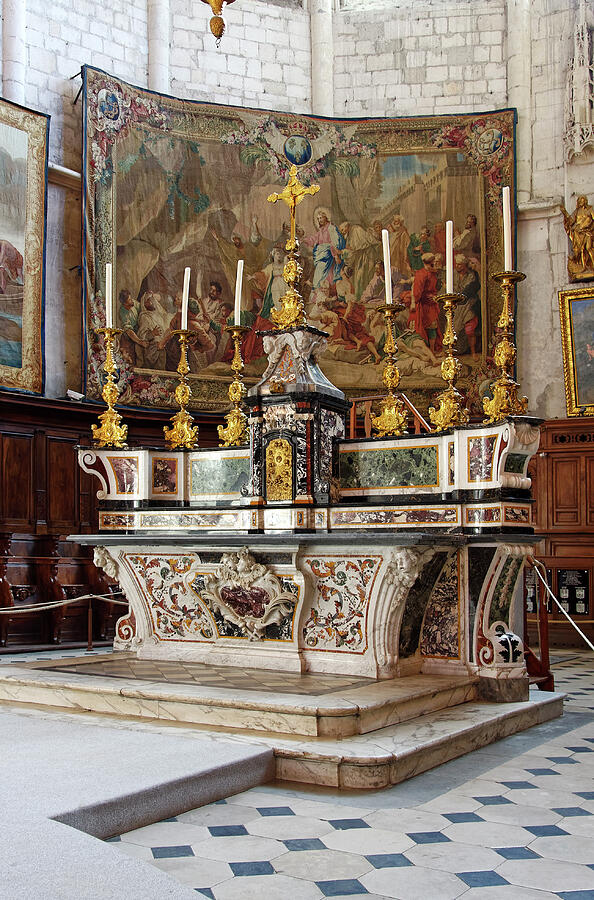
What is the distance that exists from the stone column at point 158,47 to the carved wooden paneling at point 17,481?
5.80 meters

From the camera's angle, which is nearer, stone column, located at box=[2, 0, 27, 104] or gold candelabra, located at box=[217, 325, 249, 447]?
gold candelabra, located at box=[217, 325, 249, 447]

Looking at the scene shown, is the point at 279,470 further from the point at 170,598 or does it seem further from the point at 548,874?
the point at 548,874

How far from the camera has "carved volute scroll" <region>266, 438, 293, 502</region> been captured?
21.2ft

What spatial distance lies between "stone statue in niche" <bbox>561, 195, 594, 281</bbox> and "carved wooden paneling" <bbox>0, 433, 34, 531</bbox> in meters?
7.69

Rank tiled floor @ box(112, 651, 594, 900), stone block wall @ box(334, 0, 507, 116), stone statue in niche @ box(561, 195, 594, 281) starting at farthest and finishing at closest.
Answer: stone block wall @ box(334, 0, 507, 116) → stone statue in niche @ box(561, 195, 594, 281) → tiled floor @ box(112, 651, 594, 900)

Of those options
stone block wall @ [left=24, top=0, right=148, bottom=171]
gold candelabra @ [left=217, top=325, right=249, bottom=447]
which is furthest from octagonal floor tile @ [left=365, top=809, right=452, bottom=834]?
stone block wall @ [left=24, top=0, right=148, bottom=171]

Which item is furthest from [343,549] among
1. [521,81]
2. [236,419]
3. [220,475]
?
[521,81]

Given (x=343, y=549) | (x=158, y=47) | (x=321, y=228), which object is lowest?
(x=343, y=549)

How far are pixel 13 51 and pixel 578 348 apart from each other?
8.40m

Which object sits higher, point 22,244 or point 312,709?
point 22,244

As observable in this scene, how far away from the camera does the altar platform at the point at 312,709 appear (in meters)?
4.56

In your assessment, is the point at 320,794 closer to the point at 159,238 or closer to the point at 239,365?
the point at 239,365

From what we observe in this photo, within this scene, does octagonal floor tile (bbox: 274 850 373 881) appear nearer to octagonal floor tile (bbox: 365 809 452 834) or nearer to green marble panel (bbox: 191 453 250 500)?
octagonal floor tile (bbox: 365 809 452 834)

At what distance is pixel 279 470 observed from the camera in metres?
6.52
